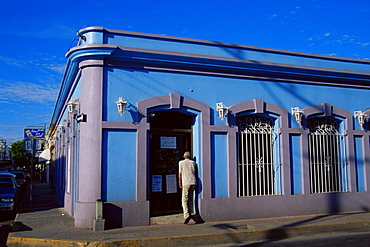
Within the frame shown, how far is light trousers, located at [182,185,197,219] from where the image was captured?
31.3 ft

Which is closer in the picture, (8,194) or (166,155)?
(166,155)

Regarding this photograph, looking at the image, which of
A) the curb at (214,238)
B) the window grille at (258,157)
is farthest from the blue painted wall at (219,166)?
the curb at (214,238)

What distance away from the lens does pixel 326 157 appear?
38.1ft

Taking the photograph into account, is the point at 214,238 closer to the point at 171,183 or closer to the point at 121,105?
the point at 171,183

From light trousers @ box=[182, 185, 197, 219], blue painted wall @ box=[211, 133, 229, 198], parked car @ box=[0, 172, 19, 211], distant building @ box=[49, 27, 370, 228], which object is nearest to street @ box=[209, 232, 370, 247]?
light trousers @ box=[182, 185, 197, 219]

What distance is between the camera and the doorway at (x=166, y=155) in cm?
1052

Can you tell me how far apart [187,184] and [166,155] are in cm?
147

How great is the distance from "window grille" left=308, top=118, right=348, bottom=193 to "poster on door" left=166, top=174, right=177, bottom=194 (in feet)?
13.3

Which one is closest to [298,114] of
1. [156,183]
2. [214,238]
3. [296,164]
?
[296,164]

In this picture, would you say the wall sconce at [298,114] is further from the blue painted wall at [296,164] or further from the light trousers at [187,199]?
the light trousers at [187,199]

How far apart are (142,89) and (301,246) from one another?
5.24 m

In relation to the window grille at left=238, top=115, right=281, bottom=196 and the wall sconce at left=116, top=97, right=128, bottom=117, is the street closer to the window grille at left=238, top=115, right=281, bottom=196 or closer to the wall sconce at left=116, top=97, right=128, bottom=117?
the window grille at left=238, top=115, right=281, bottom=196

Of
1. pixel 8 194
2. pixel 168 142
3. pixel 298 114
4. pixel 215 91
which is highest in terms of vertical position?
pixel 215 91

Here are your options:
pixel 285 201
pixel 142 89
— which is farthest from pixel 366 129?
pixel 142 89
